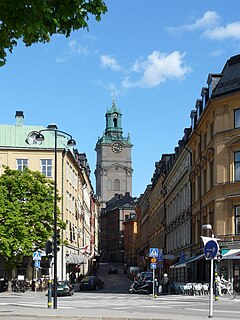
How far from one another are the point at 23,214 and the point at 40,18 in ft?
145

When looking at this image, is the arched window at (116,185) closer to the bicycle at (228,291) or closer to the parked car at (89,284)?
the parked car at (89,284)

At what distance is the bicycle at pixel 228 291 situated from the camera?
125 ft

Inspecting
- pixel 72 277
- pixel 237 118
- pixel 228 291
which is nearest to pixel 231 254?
pixel 228 291

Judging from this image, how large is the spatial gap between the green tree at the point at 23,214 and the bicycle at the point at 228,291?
1714cm

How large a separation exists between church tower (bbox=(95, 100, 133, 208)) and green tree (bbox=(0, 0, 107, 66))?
181899 mm

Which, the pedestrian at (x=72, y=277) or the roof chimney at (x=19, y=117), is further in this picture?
the pedestrian at (x=72, y=277)

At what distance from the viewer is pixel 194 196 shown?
56.4 meters

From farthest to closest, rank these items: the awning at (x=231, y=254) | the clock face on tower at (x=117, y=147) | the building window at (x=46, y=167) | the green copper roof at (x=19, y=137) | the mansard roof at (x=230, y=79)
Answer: the clock face on tower at (x=117, y=147) → the green copper roof at (x=19, y=137) → the building window at (x=46, y=167) → the mansard roof at (x=230, y=79) → the awning at (x=231, y=254)

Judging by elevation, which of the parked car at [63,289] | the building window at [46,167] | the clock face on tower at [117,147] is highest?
the clock face on tower at [117,147]

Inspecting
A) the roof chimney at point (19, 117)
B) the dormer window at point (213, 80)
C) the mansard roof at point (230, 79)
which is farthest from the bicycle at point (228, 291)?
the roof chimney at point (19, 117)

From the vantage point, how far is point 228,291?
38969mm

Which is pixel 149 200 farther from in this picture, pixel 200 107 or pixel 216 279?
pixel 216 279

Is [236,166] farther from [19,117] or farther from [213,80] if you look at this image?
[19,117]

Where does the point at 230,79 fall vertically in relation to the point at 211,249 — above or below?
above
